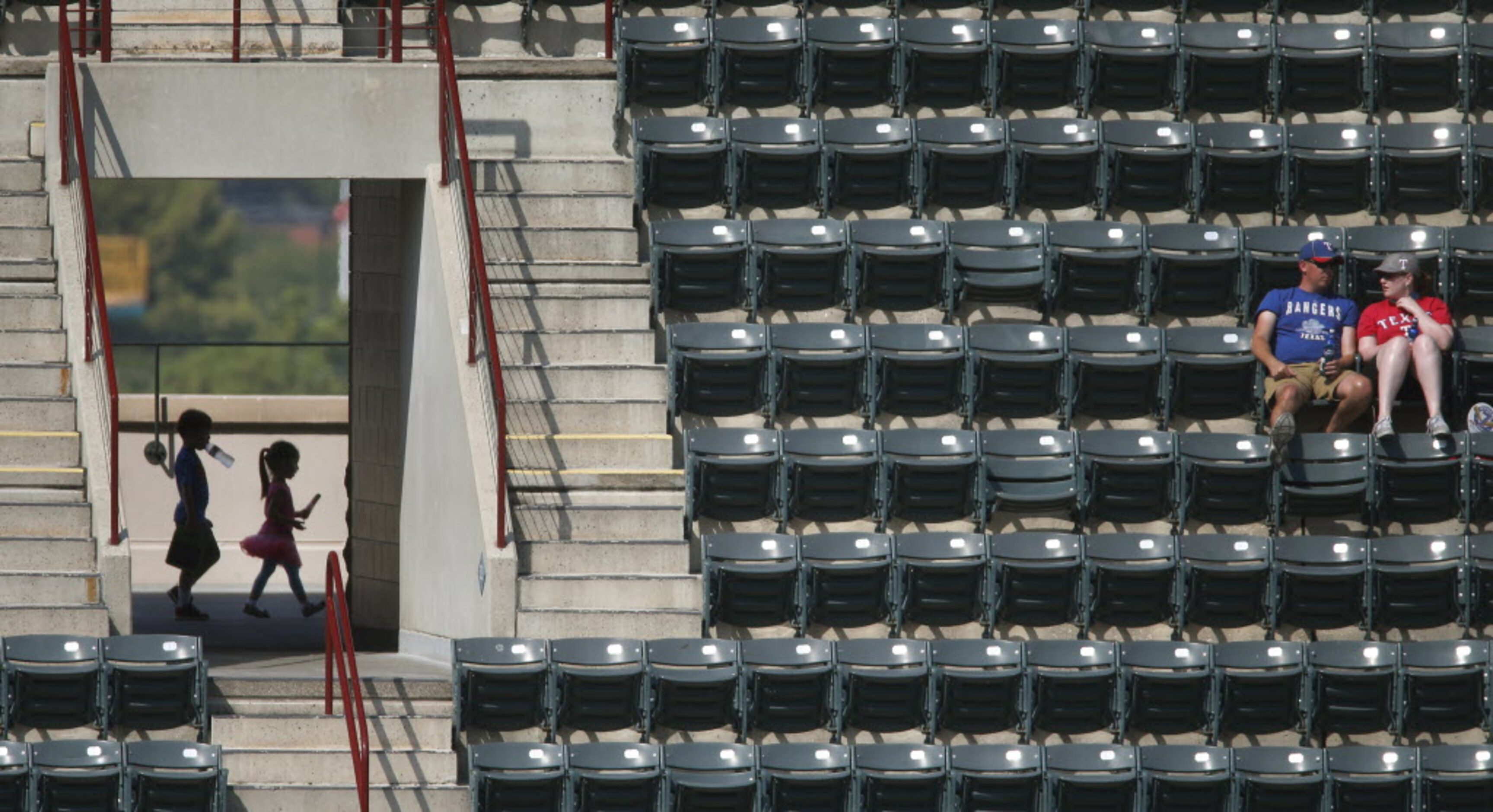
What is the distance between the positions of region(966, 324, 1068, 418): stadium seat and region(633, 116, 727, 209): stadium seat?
1831mm

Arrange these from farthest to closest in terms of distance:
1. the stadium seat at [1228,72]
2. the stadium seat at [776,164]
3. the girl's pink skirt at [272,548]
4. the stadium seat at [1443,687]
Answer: the girl's pink skirt at [272,548], the stadium seat at [1228,72], the stadium seat at [776,164], the stadium seat at [1443,687]

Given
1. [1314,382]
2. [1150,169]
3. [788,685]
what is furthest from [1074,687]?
[1150,169]

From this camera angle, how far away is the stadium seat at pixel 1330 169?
12516mm

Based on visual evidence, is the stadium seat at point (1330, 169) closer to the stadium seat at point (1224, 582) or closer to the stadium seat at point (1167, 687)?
the stadium seat at point (1224, 582)

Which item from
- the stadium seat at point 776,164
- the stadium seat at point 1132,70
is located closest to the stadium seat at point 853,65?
the stadium seat at point 776,164

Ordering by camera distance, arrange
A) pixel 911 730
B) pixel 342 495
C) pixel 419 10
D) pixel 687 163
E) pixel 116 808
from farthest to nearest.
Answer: pixel 342 495, pixel 419 10, pixel 687 163, pixel 911 730, pixel 116 808

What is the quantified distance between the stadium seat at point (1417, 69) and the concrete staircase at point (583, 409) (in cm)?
437

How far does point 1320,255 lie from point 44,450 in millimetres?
6350

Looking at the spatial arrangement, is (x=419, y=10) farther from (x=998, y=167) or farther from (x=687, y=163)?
(x=998, y=167)

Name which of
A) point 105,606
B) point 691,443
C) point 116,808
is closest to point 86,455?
point 105,606

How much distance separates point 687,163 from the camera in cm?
1234

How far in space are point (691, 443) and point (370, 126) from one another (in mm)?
2899

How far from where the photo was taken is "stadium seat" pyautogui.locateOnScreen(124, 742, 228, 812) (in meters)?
9.38

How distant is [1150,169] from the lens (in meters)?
12.5
